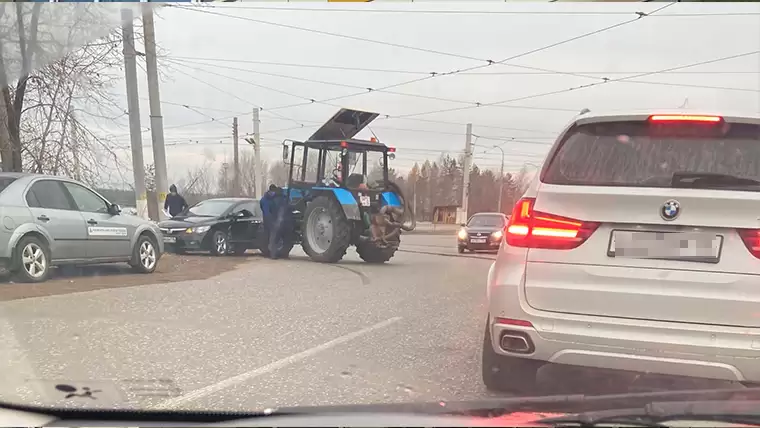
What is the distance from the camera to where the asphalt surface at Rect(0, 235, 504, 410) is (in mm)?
3729

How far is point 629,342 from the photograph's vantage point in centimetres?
296

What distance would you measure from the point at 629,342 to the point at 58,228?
6.12 meters

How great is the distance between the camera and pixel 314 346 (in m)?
4.98

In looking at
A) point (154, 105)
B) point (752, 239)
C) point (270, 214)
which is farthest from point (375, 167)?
point (752, 239)

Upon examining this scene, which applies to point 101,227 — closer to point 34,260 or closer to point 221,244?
point 34,260

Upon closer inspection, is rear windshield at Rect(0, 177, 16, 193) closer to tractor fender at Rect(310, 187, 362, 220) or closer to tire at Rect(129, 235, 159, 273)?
tire at Rect(129, 235, 159, 273)

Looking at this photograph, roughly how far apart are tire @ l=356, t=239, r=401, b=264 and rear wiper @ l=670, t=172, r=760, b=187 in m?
8.09

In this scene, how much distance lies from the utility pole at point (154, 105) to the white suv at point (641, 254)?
4555mm

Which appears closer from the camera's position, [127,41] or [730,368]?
[730,368]

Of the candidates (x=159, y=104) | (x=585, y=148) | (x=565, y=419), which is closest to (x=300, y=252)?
(x=159, y=104)

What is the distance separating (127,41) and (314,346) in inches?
162

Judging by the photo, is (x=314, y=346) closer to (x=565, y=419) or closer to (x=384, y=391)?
(x=384, y=391)

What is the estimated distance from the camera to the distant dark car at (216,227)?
8.77 metres

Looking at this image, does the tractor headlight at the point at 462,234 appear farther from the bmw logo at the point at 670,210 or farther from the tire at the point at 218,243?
the bmw logo at the point at 670,210
